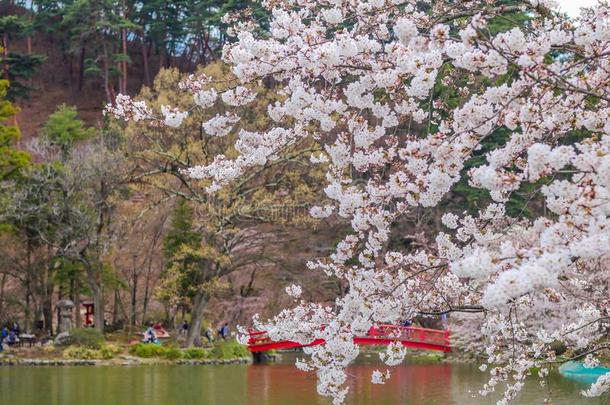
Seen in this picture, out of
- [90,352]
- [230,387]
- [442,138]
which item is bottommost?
[230,387]

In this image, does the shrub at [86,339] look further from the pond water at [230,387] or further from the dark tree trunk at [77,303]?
the dark tree trunk at [77,303]

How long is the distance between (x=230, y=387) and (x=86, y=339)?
28.0 ft

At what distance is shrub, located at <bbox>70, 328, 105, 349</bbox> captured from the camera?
22.4 metres

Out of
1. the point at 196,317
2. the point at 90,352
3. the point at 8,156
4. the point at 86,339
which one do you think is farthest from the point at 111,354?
the point at 8,156

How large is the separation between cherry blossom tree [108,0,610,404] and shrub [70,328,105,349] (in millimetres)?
17160

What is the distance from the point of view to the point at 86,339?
73.8ft

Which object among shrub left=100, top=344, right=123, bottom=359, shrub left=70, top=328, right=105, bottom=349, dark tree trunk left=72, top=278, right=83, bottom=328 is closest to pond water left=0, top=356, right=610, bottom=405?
shrub left=100, top=344, right=123, bottom=359

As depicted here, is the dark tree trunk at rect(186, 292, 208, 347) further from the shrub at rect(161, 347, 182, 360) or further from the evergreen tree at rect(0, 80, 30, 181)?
the evergreen tree at rect(0, 80, 30, 181)

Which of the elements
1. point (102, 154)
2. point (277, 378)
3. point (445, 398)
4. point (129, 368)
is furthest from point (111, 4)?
point (445, 398)

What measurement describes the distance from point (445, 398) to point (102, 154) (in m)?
13.8

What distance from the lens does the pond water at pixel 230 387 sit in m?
12.6

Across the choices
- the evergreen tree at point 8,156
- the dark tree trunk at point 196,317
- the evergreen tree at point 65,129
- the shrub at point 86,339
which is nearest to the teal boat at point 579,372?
the dark tree trunk at point 196,317

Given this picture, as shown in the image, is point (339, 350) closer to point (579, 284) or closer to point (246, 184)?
point (579, 284)

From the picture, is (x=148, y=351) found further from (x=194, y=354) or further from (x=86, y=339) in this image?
(x=86, y=339)
